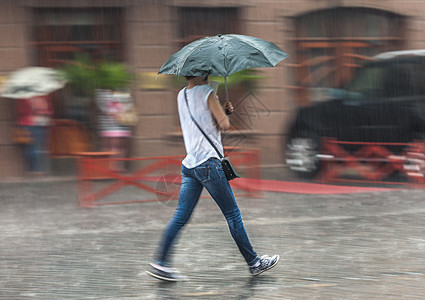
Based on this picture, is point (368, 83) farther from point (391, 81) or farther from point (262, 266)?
point (262, 266)

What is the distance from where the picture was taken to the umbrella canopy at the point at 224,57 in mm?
4469

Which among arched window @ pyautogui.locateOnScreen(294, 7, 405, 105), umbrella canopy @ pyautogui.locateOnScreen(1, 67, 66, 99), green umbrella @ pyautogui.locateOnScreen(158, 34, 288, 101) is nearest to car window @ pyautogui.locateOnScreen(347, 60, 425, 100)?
arched window @ pyautogui.locateOnScreen(294, 7, 405, 105)

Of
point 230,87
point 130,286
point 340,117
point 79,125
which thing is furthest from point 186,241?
point 79,125

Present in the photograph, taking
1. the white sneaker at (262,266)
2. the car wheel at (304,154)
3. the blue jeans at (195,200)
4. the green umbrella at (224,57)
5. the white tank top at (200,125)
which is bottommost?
the car wheel at (304,154)

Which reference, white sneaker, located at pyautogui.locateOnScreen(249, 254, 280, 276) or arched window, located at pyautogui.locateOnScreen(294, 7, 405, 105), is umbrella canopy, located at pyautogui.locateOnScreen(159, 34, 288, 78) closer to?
white sneaker, located at pyautogui.locateOnScreen(249, 254, 280, 276)

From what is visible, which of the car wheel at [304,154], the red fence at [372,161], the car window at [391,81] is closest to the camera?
the red fence at [372,161]

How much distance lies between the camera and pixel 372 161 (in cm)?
970

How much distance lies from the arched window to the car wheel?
254 centimetres

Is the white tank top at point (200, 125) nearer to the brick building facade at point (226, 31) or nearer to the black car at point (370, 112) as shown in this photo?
the black car at point (370, 112)

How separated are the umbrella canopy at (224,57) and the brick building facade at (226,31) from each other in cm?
672

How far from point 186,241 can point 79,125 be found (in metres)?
6.40

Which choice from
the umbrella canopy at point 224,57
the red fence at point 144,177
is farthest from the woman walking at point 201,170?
the red fence at point 144,177

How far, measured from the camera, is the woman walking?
4646 millimetres

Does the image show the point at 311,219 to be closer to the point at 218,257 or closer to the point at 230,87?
the point at 218,257
